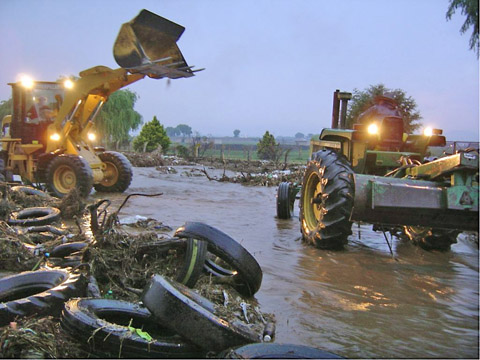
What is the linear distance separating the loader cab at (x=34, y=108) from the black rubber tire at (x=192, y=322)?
33.7ft

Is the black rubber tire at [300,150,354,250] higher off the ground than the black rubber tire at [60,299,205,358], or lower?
higher

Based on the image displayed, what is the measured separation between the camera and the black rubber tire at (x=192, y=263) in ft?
12.4

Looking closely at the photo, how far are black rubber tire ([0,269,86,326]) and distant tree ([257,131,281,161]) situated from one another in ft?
78.8

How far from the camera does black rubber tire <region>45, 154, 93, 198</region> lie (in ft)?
34.3

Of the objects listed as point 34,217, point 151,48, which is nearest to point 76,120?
point 151,48

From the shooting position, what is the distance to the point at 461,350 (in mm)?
3225

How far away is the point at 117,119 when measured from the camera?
3697 cm

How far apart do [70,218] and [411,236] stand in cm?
583

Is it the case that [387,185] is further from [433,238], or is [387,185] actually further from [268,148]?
[268,148]

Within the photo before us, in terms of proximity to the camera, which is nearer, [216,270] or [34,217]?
[216,270]

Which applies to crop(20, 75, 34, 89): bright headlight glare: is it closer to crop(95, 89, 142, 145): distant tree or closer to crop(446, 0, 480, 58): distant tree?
crop(446, 0, 480, 58): distant tree

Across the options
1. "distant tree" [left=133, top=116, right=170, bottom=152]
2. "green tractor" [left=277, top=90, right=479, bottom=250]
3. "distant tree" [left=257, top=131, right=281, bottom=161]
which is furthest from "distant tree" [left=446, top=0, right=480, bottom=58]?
"distant tree" [left=133, top=116, right=170, bottom=152]

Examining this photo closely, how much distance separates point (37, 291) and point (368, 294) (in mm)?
3003

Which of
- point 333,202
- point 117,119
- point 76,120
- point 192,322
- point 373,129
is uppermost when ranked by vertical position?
point 117,119
